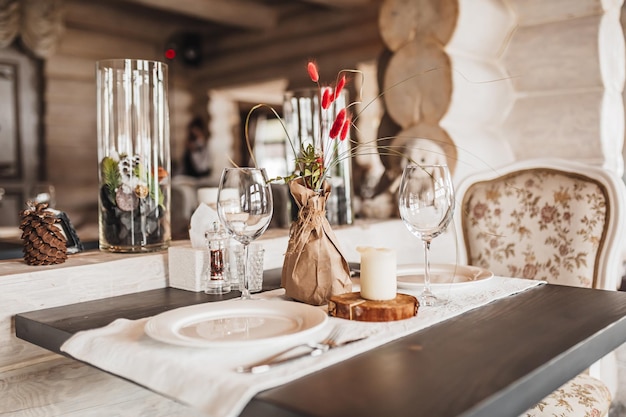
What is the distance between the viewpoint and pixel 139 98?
66.8 inches

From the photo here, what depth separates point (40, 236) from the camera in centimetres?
147

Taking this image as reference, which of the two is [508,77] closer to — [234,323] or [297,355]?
[234,323]

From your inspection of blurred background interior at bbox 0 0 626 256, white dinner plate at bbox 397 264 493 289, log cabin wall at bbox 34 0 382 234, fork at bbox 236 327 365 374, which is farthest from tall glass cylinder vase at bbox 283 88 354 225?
log cabin wall at bbox 34 0 382 234

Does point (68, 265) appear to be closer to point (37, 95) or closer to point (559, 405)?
point (559, 405)

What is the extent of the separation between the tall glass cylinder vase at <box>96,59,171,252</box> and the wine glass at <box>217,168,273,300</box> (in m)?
0.44

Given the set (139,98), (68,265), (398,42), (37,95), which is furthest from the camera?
(37,95)

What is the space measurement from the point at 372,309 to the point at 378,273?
70 millimetres

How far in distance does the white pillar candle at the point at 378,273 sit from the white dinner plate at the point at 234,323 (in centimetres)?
12

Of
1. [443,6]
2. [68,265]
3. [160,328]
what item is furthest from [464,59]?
[160,328]

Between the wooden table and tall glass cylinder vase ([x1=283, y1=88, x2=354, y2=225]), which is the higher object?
tall glass cylinder vase ([x1=283, y1=88, x2=354, y2=225])

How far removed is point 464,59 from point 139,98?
158 centimetres

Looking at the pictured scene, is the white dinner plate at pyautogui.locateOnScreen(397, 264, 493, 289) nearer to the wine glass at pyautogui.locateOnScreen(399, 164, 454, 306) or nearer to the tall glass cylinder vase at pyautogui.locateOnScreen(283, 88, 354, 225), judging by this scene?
the wine glass at pyautogui.locateOnScreen(399, 164, 454, 306)

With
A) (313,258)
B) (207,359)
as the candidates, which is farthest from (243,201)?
(207,359)

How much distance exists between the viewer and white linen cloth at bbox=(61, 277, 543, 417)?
84 centimetres
